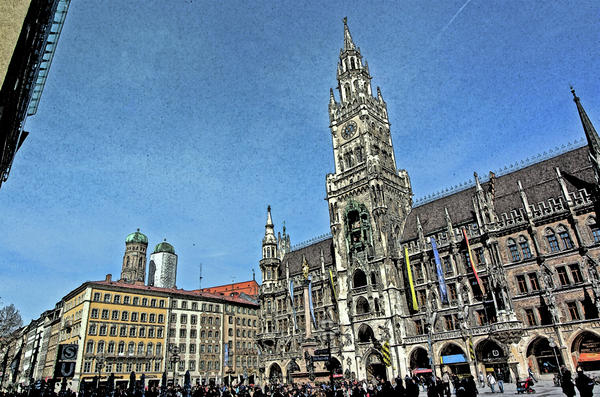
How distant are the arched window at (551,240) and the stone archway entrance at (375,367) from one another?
66.5ft

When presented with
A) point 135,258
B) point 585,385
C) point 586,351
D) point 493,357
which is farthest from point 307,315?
point 135,258

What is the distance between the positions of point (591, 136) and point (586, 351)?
1832 cm

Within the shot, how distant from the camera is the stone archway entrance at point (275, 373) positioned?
5475cm

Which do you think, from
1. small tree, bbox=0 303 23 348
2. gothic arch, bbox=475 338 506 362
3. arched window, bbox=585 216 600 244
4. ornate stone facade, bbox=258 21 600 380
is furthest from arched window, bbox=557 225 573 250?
small tree, bbox=0 303 23 348

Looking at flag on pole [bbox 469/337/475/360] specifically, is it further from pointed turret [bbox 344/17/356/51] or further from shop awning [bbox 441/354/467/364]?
pointed turret [bbox 344/17/356/51]

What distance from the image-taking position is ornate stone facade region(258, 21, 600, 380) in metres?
33.5

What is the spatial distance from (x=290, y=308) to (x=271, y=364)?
27.3 feet

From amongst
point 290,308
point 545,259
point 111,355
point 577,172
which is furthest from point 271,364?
point 577,172

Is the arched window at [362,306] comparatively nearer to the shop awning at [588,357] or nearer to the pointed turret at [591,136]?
the shop awning at [588,357]

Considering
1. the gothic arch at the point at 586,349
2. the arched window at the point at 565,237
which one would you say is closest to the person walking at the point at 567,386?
the gothic arch at the point at 586,349

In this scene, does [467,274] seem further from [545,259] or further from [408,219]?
[408,219]

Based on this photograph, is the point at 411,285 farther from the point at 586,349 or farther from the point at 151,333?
the point at 151,333

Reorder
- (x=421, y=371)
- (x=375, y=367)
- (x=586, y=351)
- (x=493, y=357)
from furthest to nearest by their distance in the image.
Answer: (x=375, y=367) → (x=421, y=371) → (x=493, y=357) → (x=586, y=351)

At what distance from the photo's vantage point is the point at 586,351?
3133 cm
